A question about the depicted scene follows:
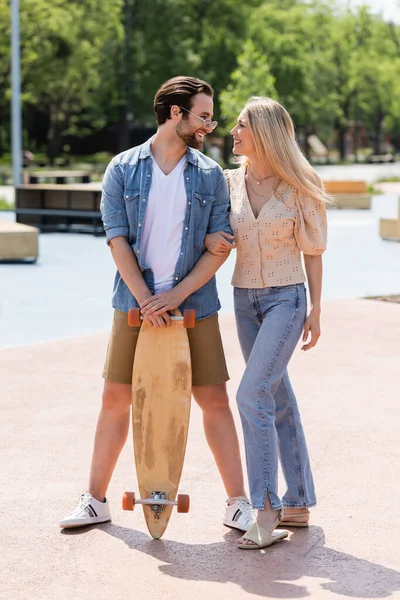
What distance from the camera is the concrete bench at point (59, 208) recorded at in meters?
21.1

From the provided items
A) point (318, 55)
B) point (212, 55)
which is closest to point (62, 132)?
point (212, 55)

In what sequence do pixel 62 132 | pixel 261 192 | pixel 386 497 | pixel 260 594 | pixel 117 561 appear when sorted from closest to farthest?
pixel 260 594, pixel 117 561, pixel 261 192, pixel 386 497, pixel 62 132

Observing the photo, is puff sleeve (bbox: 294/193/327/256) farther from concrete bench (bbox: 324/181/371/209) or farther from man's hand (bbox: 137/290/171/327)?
concrete bench (bbox: 324/181/371/209)

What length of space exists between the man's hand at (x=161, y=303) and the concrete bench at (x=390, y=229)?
15697 millimetres

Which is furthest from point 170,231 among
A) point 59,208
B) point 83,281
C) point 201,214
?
point 59,208

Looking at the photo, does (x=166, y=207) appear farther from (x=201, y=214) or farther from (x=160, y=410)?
(x=160, y=410)

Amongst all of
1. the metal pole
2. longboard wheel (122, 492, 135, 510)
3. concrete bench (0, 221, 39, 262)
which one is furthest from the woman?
the metal pole

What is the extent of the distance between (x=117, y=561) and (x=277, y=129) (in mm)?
1800

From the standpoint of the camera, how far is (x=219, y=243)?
14.5ft

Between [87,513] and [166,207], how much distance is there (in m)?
1.33

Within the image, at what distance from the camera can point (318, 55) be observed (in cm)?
8125

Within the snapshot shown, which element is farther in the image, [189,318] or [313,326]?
[313,326]

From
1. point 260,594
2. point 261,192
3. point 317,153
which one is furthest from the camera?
point 317,153

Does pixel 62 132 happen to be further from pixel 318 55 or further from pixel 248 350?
pixel 248 350
